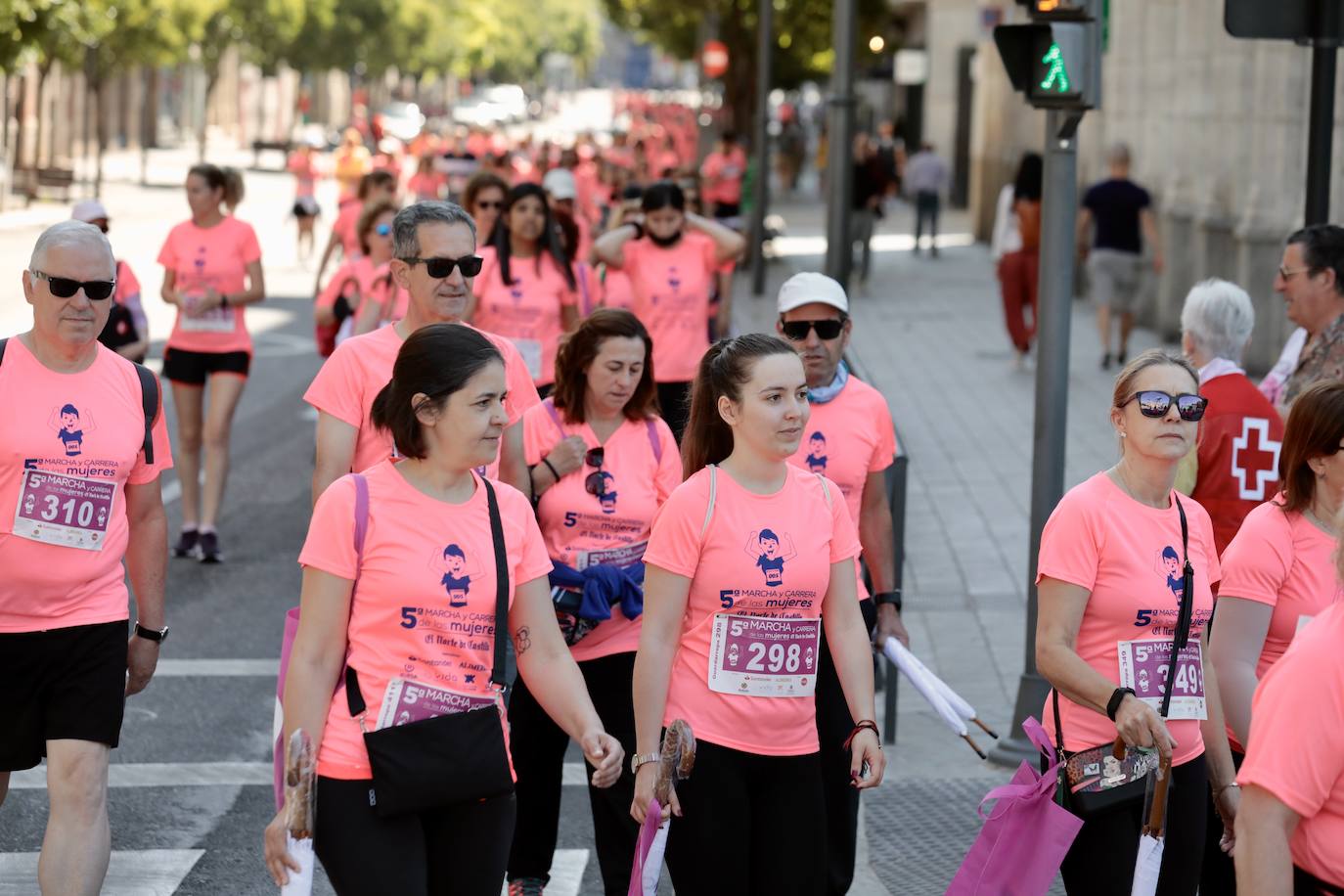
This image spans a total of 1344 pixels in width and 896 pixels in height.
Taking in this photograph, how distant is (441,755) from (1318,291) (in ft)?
12.5

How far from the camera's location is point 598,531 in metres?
6.09

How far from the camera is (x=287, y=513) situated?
12602 mm

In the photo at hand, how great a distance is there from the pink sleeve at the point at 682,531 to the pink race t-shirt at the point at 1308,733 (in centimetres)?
168

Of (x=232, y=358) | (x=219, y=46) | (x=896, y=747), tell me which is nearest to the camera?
(x=896, y=747)

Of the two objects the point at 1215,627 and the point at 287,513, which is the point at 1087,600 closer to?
the point at 1215,627

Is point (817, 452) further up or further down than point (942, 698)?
further up

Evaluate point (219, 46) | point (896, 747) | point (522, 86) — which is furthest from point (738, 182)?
point (522, 86)

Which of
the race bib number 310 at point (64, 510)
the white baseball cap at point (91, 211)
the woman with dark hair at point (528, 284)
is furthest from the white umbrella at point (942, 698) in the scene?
the white baseball cap at point (91, 211)

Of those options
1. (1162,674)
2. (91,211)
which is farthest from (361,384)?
(91,211)

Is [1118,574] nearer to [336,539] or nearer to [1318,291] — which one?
[336,539]

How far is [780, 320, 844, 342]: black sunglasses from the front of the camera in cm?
623

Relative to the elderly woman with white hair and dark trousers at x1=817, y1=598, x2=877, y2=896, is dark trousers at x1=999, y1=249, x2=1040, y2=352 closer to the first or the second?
the elderly woman with white hair

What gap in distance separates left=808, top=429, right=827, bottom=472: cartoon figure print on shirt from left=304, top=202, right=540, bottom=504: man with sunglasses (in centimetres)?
86

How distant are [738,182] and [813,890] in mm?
25281
